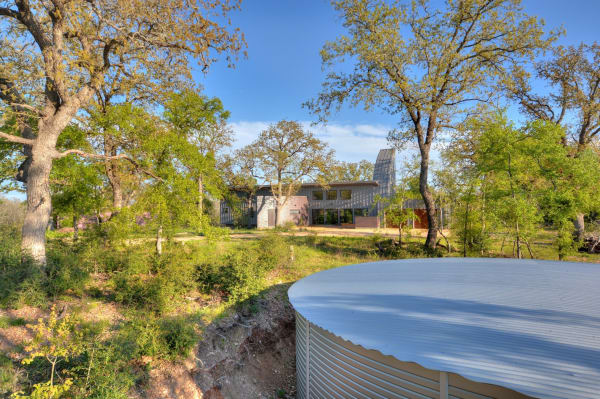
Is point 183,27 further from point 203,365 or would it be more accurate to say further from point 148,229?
point 203,365

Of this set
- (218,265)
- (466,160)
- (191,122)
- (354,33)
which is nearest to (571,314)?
(218,265)

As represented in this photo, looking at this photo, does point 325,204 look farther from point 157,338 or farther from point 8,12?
point 8,12

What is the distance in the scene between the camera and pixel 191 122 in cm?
1009

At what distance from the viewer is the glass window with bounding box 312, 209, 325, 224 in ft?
101

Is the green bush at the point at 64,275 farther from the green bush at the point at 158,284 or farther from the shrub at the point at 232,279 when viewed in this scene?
the shrub at the point at 232,279

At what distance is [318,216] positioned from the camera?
3086cm

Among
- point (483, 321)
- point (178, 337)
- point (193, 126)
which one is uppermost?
point (193, 126)

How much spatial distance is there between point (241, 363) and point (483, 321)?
17.8 feet

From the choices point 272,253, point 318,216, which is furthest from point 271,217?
point 272,253

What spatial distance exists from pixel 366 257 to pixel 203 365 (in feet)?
31.6

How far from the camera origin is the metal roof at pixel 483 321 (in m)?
2.51

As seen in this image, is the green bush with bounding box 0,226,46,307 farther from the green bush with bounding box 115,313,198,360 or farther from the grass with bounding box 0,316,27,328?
the green bush with bounding box 115,313,198,360

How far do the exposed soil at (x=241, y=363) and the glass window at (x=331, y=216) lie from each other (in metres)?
21.5

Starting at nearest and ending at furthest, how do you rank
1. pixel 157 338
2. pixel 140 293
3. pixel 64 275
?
1. pixel 157 338
2. pixel 64 275
3. pixel 140 293
